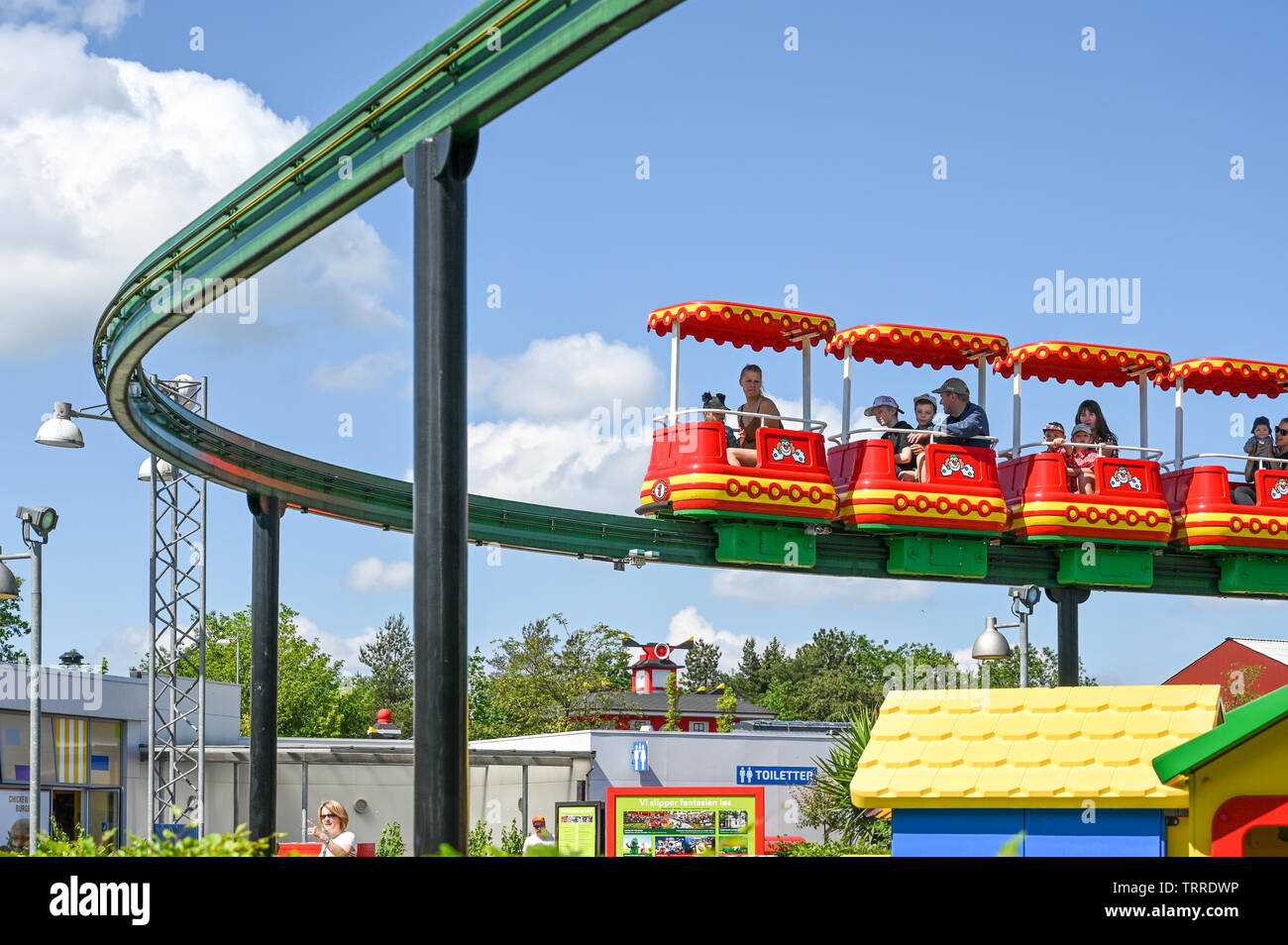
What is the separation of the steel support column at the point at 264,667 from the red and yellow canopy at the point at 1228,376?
10.4 metres

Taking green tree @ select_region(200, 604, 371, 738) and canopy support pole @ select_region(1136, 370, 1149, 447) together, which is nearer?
canopy support pole @ select_region(1136, 370, 1149, 447)

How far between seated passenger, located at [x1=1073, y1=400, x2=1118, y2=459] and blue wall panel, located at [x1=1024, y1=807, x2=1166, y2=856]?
381 inches

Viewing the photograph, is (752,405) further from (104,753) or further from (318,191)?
(104,753)

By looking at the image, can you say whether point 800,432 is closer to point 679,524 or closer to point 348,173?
point 679,524

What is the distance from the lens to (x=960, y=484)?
1617 cm

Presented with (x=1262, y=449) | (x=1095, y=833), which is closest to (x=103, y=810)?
(x=1262, y=449)

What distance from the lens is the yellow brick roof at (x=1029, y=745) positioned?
27.0 ft

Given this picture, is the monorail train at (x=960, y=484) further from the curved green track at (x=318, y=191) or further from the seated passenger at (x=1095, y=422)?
the curved green track at (x=318, y=191)

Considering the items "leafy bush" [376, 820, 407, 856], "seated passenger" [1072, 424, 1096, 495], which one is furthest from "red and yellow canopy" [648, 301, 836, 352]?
"leafy bush" [376, 820, 407, 856]

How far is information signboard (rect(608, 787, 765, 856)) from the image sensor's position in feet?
→ 70.9

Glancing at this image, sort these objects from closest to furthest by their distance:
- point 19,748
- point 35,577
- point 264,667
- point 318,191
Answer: point 318,191 < point 264,667 < point 35,577 < point 19,748

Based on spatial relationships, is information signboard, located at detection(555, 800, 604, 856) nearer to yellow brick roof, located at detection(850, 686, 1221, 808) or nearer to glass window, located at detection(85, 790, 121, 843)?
yellow brick roof, located at detection(850, 686, 1221, 808)

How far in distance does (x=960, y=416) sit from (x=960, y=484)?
888mm

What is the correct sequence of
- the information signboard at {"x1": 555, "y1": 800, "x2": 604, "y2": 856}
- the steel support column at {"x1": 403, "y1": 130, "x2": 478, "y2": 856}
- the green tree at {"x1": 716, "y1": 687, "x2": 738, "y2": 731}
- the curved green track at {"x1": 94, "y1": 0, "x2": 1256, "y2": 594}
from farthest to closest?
the green tree at {"x1": 716, "y1": 687, "x2": 738, "y2": 731}
the information signboard at {"x1": 555, "y1": 800, "x2": 604, "y2": 856}
the curved green track at {"x1": 94, "y1": 0, "x2": 1256, "y2": 594}
the steel support column at {"x1": 403, "y1": 130, "x2": 478, "y2": 856}
